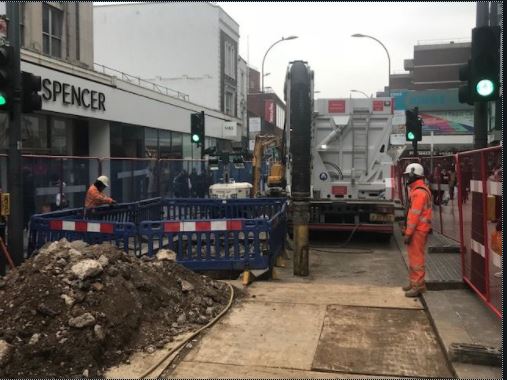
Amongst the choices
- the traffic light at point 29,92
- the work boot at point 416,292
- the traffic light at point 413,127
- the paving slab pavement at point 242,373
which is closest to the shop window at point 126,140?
the traffic light at point 413,127

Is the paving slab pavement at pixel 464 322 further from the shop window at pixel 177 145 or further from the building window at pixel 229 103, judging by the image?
the building window at pixel 229 103

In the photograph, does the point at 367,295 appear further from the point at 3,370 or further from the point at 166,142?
the point at 166,142

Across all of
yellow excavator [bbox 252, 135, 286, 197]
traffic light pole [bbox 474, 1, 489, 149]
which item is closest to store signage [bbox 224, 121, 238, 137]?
yellow excavator [bbox 252, 135, 286, 197]

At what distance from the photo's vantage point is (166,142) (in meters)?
30.4

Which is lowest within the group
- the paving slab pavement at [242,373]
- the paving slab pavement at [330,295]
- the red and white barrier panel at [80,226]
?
the paving slab pavement at [242,373]

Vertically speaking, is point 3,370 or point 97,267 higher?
point 97,267

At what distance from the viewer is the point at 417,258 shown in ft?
24.7

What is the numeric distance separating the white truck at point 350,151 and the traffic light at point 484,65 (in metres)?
5.31

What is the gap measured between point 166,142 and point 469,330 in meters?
26.0

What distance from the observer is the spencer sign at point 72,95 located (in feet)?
60.3

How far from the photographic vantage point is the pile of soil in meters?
5.01

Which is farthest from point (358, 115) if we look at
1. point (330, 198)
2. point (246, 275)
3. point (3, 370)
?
point (3, 370)

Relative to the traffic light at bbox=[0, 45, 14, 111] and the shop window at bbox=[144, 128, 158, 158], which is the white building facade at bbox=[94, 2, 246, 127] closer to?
the shop window at bbox=[144, 128, 158, 158]

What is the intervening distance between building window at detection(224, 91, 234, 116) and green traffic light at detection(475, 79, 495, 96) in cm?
3575
